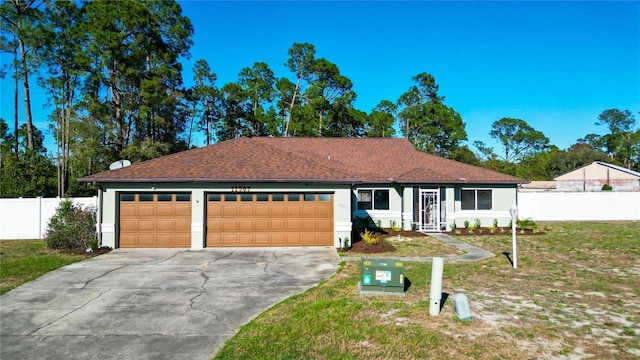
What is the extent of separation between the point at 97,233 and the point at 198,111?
1222 inches

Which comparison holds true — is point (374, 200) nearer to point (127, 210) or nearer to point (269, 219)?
point (269, 219)

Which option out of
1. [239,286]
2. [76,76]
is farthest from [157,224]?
[76,76]

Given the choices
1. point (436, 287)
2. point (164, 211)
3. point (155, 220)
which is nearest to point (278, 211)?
point (164, 211)

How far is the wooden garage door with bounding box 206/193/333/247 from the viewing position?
14.8 metres

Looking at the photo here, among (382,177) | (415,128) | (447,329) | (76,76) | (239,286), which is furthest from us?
(415,128)

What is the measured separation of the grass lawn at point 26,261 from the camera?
32.6 ft

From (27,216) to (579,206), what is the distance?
32613 mm

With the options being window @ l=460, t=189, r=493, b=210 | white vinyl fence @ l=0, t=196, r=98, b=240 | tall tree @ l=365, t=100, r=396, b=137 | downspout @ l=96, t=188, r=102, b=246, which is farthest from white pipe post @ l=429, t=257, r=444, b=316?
tall tree @ l=365, t=100, r=396, b=137

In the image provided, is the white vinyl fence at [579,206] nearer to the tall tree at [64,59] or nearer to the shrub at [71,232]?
the shrub at [71,232]

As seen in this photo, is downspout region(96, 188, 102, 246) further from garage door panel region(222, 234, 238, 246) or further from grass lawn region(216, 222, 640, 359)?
grass lawn region(216, 222, 640, 359)

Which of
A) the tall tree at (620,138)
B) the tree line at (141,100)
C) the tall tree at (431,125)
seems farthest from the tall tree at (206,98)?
the tall tree at (620,138)

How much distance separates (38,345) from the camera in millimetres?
5848

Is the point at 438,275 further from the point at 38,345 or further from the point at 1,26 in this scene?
the point at 1,26

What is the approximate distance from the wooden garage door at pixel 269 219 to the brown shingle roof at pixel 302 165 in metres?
0.93
